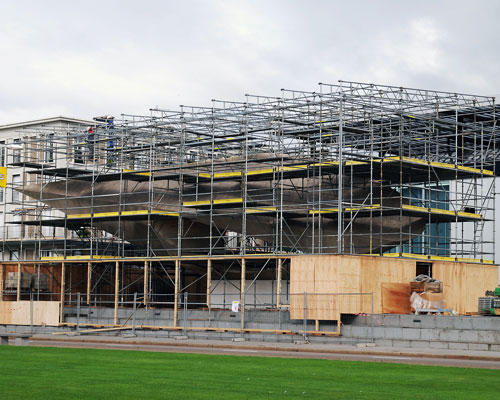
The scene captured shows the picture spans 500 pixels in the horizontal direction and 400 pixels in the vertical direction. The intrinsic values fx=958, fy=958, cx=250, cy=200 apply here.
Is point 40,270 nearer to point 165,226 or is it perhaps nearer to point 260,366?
point 165,226

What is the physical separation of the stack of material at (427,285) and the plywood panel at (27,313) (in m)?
21.5

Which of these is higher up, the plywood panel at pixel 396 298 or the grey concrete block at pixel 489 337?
the plywood panel at pixel 396 298

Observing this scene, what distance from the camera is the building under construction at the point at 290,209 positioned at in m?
45.7

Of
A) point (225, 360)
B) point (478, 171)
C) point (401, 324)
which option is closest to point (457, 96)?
point (478, 171)

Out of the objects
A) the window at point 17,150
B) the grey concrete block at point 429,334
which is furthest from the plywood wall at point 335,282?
the window at point 17,150

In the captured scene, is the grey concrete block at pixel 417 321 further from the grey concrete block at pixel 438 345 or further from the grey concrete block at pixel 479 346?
the grey concrete block at pixel 479 346

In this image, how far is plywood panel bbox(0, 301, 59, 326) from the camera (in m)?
55.5

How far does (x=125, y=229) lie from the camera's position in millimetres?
59469

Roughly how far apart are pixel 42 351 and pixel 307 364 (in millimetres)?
10272

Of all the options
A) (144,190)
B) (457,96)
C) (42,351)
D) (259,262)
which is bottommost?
(42,351)

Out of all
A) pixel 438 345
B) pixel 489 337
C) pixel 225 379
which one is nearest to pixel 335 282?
pixel 438 345

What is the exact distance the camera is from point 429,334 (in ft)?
124

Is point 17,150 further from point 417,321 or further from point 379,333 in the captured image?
point 417,321

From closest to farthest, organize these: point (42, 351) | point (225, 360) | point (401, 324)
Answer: point (225, 360), point (42, 351), point (401, 324)
